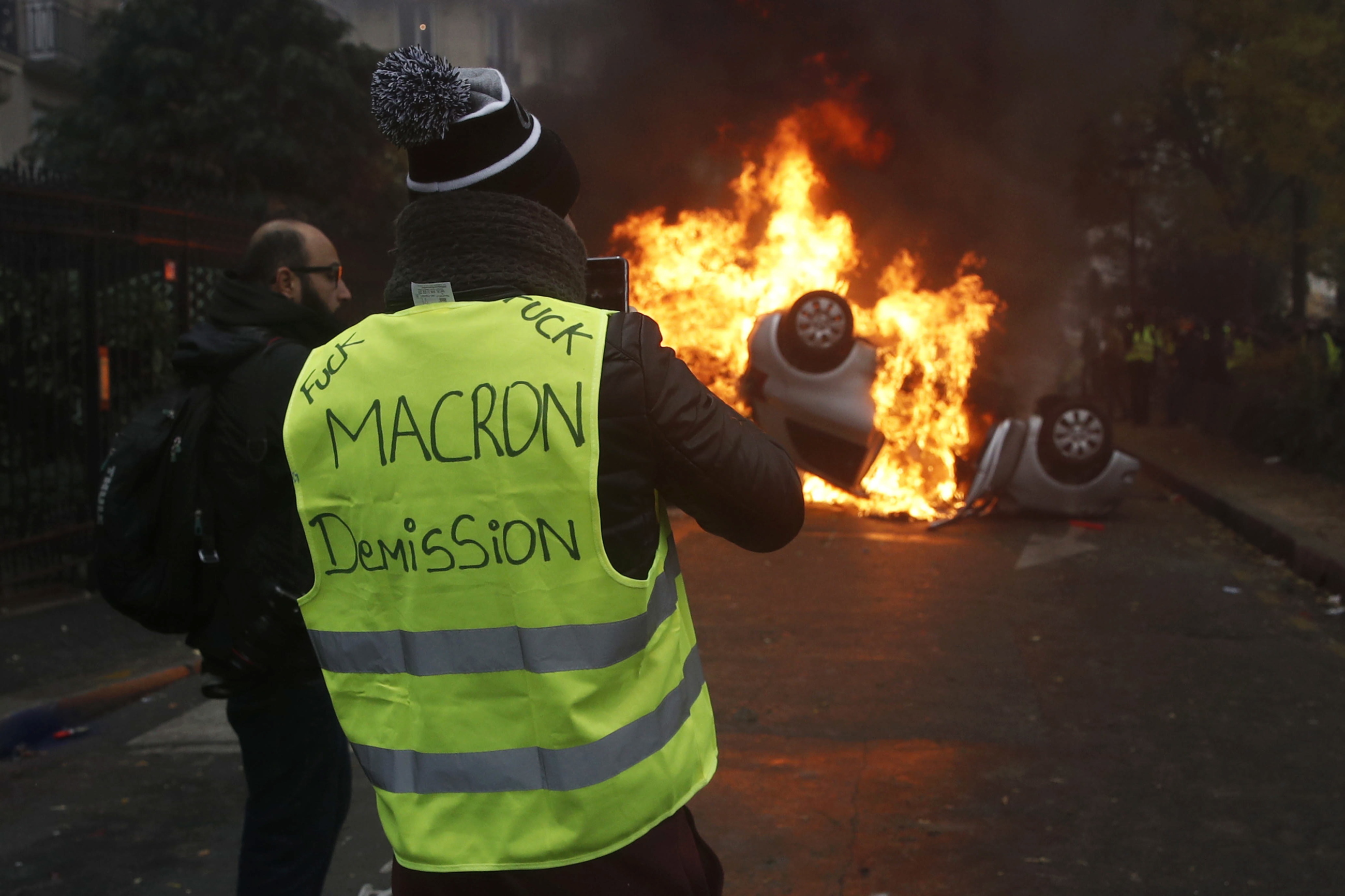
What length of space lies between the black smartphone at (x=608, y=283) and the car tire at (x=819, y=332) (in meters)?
8.72

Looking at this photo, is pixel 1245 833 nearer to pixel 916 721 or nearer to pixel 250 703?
pixel 916 721

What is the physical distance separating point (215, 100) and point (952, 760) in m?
15.3

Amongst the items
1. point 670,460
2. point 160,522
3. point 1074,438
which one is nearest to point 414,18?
point 1074,438

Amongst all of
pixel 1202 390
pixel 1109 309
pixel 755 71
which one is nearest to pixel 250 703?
A: pixel 755 71

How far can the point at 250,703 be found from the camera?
2.78 metres

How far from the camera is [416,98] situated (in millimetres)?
1746

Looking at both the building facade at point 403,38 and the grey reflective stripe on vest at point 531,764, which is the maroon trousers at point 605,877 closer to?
the grey reflective stripe on vest at point 531,764

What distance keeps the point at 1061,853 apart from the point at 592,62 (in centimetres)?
1235

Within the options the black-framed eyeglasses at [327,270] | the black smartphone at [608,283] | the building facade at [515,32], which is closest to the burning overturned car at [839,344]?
the building facade at [515,32]

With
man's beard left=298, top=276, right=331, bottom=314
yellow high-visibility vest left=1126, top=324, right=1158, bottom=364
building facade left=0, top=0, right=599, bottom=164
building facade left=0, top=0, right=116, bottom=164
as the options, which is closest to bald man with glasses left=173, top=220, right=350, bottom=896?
man's beard left=298, top=276, right=331, bottom=314

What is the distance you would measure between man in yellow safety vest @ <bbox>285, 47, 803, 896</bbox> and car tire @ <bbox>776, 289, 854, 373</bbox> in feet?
29.7

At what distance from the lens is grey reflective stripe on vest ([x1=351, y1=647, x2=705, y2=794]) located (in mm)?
1628

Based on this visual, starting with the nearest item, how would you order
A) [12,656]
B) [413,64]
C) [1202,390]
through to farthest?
1. [413,64]
2. [12,656]
3. [1202,390]

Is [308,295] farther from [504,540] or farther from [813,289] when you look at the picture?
[813,289]
